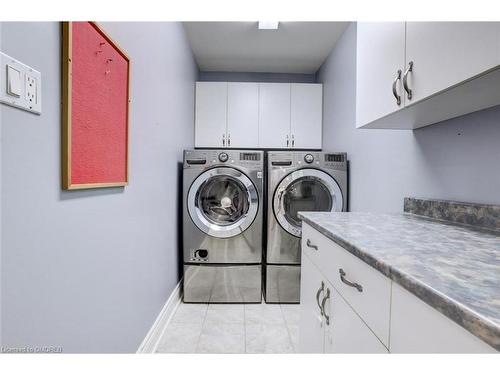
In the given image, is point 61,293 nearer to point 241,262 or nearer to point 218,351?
point 218,351

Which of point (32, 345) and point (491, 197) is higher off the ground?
point (491, 197)

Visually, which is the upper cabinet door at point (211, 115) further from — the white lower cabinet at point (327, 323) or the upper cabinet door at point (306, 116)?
the white lower cabinet at point (327, 323)

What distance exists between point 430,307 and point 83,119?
42.6 inches

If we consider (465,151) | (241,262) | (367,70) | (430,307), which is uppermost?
(367,70)

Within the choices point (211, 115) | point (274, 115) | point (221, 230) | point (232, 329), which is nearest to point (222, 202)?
point (221, 230)

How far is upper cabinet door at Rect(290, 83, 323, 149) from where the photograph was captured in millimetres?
3043

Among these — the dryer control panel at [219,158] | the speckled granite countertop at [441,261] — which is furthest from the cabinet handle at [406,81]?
the dryer control panel at [219,158]

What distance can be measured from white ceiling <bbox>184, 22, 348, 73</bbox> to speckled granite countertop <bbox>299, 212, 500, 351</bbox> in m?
2.06

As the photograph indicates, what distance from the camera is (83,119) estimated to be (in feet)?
2.98

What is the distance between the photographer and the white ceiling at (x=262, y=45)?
2396 mm

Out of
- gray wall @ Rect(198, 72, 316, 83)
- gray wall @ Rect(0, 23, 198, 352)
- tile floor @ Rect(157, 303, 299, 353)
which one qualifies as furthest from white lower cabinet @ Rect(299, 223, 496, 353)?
gray wall @ Rect(198, 72, 316, 83)

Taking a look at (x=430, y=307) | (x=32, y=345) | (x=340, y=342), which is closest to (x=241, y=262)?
(x=340, y=342)

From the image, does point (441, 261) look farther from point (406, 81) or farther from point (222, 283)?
point (222, 283)

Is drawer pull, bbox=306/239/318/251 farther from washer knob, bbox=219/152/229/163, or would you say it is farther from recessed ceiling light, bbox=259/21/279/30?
recessed ceiling light, bbox=259/21/279/30
